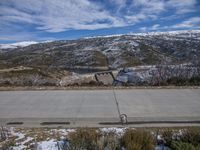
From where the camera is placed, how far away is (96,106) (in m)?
8.74

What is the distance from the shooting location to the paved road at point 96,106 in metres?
7.52

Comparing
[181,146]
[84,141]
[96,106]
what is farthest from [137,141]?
[96,106]

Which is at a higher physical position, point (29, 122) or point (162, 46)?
point (162, 46)

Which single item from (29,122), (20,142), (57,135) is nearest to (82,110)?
(29,122)

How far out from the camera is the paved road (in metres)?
7.52

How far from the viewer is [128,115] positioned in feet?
25.4

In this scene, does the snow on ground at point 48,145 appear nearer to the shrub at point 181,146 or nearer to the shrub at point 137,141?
the shrub at point 137,141

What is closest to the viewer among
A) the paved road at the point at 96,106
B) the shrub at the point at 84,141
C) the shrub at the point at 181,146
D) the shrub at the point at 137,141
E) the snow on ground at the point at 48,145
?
the shrub at the point at 181,146

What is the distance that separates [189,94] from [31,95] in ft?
21.8

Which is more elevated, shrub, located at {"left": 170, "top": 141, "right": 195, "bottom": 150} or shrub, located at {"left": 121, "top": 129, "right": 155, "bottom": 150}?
shrub, located at {"left": 121, "top": 129, "right": 155, "bottom": 150}

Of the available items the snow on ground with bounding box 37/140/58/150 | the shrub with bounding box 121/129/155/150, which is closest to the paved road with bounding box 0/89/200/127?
the snow on ground with bounding box 37/140/58/150

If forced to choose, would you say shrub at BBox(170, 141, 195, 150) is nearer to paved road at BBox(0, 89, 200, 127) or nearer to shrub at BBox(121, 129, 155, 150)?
shrub at BBox(121, 129, 155, 150)

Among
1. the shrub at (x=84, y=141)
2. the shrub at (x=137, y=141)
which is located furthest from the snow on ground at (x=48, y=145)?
the shrub at (x=137, y=141)

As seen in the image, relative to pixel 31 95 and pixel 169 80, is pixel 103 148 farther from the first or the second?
pixel 169 80
